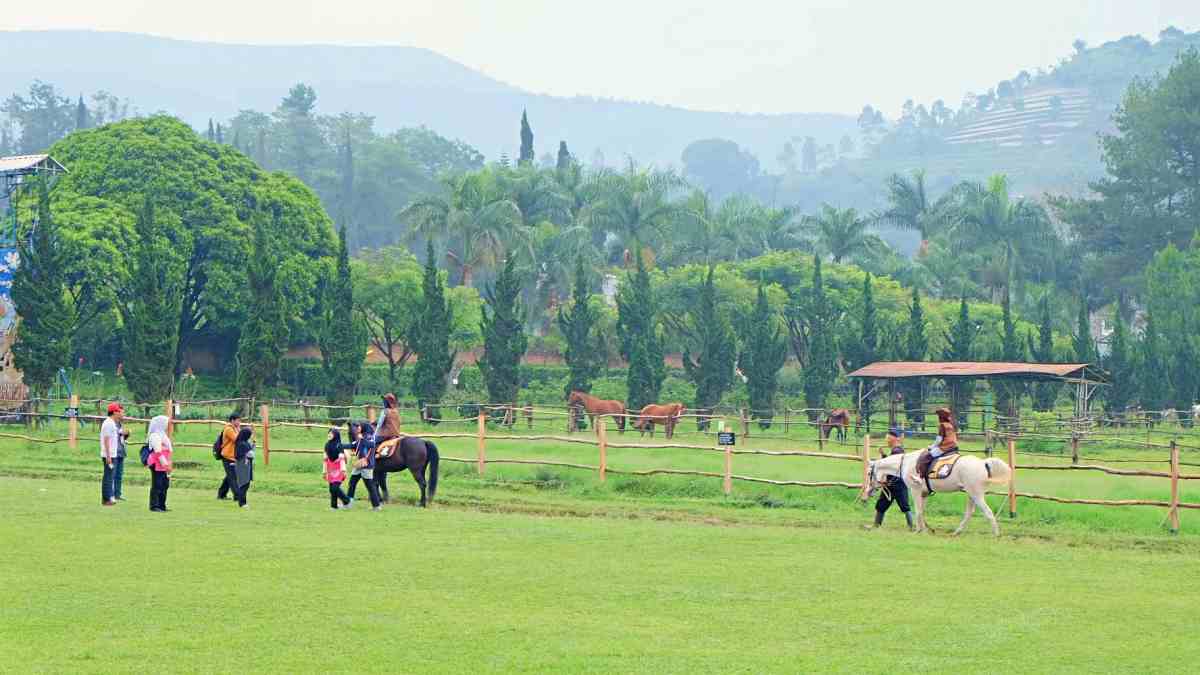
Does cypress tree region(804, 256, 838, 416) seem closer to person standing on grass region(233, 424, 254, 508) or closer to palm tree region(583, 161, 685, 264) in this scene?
palm tree region(583, 161, 685, 264)

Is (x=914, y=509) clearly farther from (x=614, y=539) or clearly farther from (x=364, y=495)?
(x=364, y=495)

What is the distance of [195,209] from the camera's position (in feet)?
184

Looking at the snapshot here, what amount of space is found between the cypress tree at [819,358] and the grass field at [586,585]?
2830cm

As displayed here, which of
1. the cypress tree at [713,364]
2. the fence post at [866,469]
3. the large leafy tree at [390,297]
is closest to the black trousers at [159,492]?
the fence post at [866,469]

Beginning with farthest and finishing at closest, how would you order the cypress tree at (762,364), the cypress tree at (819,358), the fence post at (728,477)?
the cypress tree at (819,358), the cypress tree at (762,364), the fence post at (728,477)

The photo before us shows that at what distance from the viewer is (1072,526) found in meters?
22.4

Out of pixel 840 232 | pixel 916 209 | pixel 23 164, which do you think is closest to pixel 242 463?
pixel 23 164

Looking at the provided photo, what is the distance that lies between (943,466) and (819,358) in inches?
1317

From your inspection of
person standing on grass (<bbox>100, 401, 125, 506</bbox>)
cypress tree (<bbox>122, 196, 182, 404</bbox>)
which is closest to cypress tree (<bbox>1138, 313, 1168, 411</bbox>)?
cypress tree (<bbox>122, 196, 182, 404</bbox>)

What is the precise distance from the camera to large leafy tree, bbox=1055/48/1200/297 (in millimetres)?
80062

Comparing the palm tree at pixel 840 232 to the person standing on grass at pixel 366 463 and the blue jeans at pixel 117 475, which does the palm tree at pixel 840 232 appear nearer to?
the person standing on grass at pixel 366 463

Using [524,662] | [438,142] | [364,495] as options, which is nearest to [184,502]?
[364,495]

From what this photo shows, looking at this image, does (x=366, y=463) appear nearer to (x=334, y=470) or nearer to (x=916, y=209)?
(x=334, y=470)

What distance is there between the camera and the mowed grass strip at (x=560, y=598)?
471 inches
